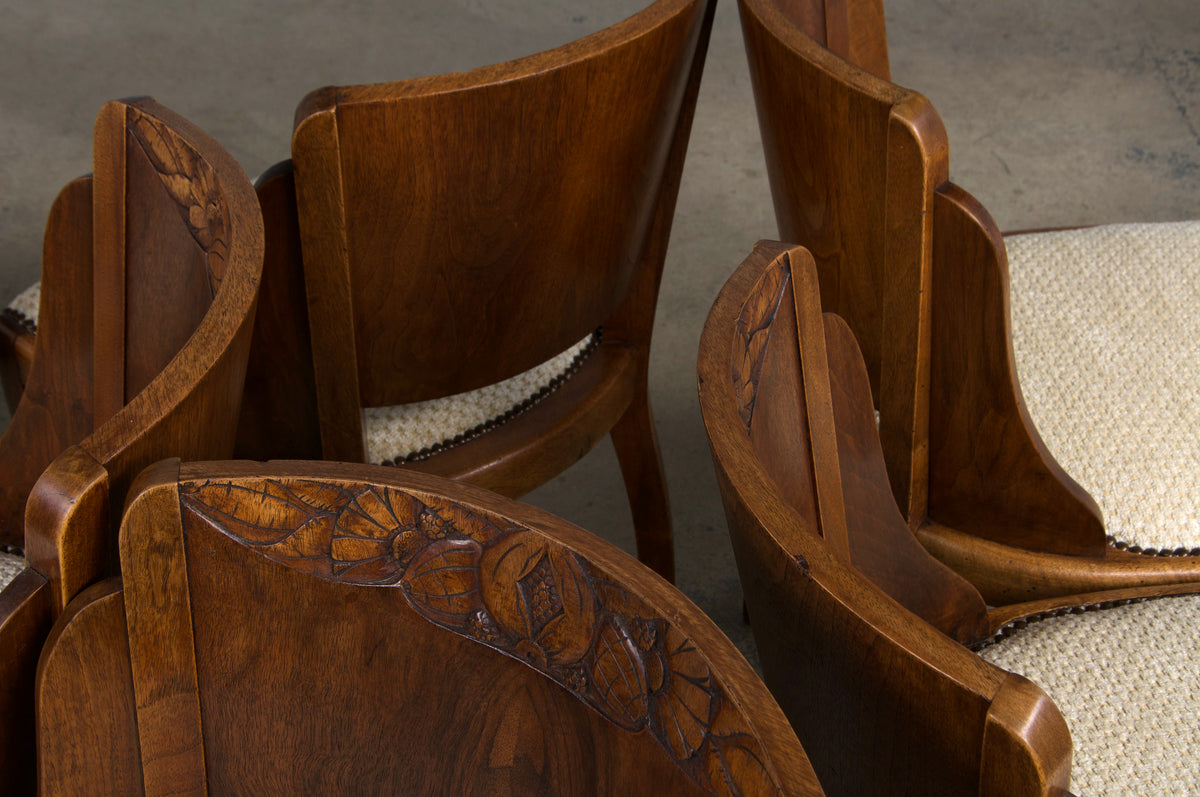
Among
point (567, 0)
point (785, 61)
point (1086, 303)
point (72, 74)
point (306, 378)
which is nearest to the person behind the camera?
point (785, 61)

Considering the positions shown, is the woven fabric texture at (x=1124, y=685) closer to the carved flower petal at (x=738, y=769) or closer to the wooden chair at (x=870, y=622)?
the wooden chair at (x=870, y=622)

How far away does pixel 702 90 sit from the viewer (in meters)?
2.46

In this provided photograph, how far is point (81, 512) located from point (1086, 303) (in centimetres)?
94

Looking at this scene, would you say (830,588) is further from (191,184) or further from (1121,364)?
(1121,364)

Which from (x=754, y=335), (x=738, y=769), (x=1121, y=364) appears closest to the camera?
(x=738, y=769)

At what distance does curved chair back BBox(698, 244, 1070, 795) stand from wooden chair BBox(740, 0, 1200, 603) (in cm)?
14

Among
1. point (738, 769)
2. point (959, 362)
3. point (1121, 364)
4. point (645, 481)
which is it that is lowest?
point (645, 481)

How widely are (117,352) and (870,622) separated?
1.85 ft

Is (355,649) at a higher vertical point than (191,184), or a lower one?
lower

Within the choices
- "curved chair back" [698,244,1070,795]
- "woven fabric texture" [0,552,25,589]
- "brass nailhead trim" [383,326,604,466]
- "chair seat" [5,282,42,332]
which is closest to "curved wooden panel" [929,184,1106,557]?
"curved chair back" [698,244,1070,795]

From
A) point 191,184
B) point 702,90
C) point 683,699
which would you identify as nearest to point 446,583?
point 683,699

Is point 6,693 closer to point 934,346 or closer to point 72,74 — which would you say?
point 934,346

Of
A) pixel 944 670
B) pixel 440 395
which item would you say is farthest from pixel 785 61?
pixel 944 670

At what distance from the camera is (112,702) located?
52 cm
